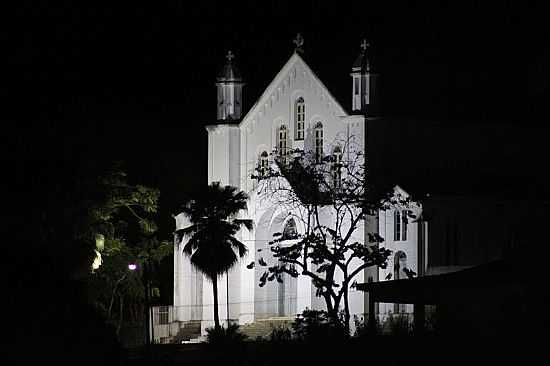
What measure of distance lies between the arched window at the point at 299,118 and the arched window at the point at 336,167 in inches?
97.7

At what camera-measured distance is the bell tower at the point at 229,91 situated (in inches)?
2569

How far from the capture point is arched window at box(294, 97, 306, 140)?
205ft

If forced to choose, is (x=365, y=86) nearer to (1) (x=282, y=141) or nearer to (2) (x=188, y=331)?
(1) (x=282, y=141)

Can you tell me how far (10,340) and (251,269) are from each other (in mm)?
45546

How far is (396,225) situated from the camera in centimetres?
5797

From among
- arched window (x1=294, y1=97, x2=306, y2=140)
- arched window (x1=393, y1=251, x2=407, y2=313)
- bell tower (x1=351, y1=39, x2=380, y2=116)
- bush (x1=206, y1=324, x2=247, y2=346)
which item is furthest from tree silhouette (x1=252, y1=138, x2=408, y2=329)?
bush (x1=206, y1=324, x2=247, y2=346)

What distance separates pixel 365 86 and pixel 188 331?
11967 mm

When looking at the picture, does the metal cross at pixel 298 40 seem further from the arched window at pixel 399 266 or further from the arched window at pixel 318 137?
the arched window at pixel 399 266

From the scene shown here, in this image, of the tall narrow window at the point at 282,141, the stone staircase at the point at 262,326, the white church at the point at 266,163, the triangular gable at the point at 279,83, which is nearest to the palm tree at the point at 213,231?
the white church at the point at 266,163

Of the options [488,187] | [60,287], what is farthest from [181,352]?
[60,287]

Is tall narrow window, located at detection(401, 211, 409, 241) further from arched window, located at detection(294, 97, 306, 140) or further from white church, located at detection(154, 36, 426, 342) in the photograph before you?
arched window, located at detection(294, 97, 306, 140)

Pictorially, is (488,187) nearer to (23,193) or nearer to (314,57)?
(314,57)

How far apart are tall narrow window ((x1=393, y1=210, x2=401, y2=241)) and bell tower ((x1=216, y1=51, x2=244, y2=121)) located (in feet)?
33.1

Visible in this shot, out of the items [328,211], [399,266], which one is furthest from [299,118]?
[399,266]
